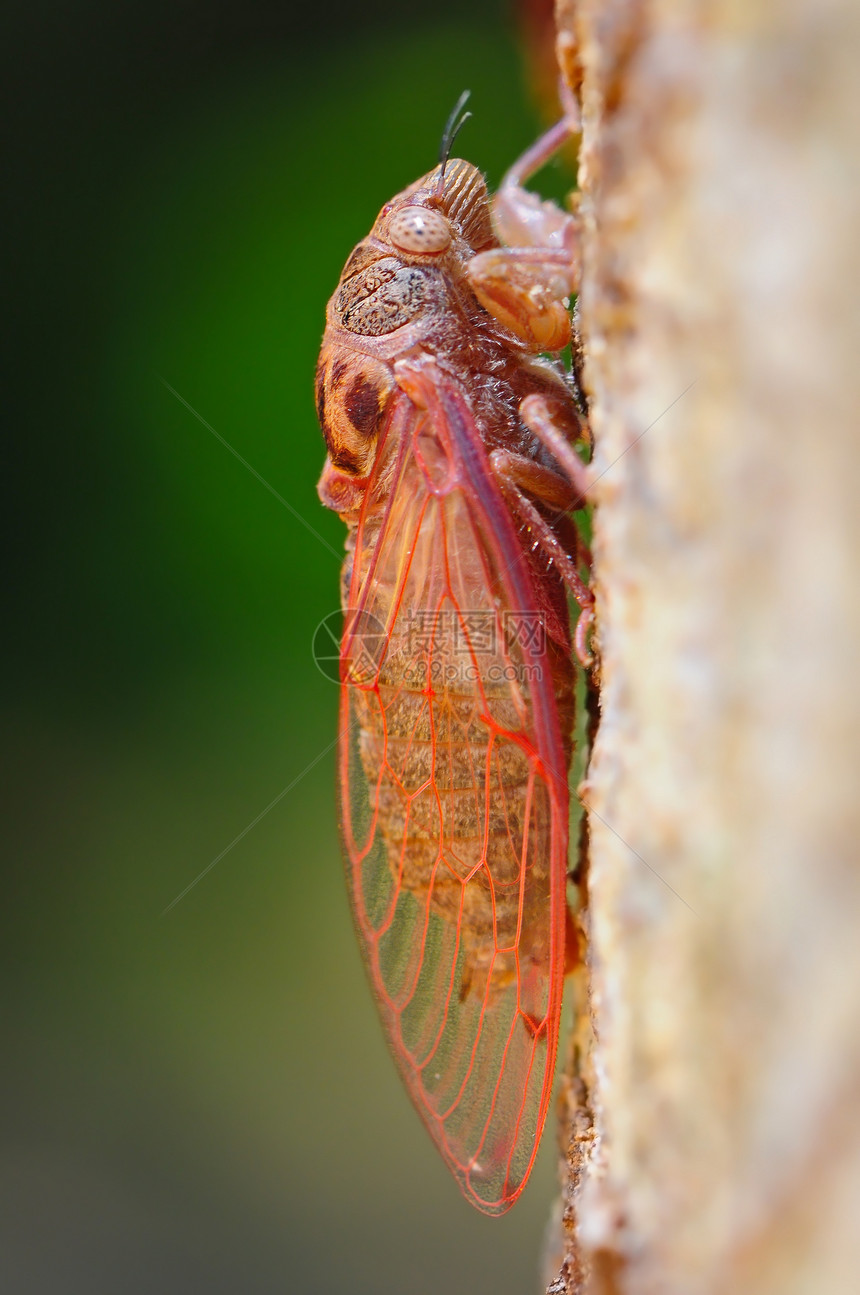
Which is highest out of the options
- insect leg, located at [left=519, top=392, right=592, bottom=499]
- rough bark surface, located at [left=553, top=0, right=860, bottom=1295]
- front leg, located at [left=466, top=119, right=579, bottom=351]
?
front leg, located at [left=466, top=119, right=579, bottom=351]

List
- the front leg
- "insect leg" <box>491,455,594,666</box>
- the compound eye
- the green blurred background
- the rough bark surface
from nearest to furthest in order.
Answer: the rough bark surface, "insect leg" <box>491,455,594,666</box>, the front leg, the compound eye, the green blurred background

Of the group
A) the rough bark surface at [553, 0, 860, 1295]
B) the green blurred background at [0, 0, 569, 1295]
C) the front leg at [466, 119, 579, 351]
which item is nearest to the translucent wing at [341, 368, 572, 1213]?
the front leg at [466, 119, 579, 351]

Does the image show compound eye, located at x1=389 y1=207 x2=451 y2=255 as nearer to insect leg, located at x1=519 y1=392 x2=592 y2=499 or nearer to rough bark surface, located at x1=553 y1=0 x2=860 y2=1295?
insect leg, located at x1=519 y1=392 x2=592 y2=499

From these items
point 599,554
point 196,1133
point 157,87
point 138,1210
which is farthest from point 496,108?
point 138,1210

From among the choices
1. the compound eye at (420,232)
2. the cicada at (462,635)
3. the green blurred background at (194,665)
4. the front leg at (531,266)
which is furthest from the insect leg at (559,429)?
the green blurred background at (194,665)

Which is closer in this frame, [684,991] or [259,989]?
[684,991]

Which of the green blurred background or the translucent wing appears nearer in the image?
the translucent wing

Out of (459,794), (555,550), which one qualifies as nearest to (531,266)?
(555,550)

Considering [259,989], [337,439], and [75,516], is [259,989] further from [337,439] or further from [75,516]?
Answer: [337,439]
